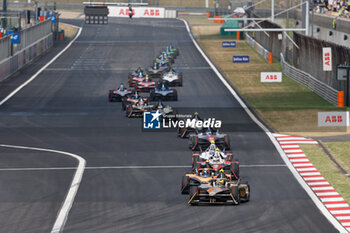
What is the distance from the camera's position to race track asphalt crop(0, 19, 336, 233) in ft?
77.6

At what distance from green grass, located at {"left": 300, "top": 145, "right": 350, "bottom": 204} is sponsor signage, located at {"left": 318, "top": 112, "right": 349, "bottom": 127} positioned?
4.28 meters

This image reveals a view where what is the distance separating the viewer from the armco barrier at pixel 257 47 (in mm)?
76738

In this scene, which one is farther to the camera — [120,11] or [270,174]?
[120,11]

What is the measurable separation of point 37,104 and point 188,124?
51.8 ft

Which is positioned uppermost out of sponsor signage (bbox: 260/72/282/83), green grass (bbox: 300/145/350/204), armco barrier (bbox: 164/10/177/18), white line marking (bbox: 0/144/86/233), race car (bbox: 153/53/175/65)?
armco barrier (bbox: 164/10/177/18)

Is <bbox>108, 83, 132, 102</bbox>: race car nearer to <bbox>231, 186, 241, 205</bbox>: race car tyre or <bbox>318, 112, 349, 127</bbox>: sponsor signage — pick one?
<bbox>318, 112, 349, 127</bbox>: sponsor signage

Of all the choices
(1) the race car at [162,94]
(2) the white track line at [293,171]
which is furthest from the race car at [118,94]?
(2) the white track line at [293,171]

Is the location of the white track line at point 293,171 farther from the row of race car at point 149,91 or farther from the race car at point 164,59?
the race car at point 164,59

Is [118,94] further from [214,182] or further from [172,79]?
[214,182]

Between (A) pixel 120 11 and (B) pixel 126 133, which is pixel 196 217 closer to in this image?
(B) pixel 126 133

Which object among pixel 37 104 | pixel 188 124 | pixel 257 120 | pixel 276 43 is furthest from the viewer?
pixel 276 43

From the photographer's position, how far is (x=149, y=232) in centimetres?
2238

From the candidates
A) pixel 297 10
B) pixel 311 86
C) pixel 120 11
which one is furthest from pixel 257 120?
pixel 297 10

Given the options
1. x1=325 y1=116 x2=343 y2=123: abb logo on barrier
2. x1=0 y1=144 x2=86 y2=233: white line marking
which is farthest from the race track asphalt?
x1=325 y1=116 x2=343 y2=123: abb logo on barrier
